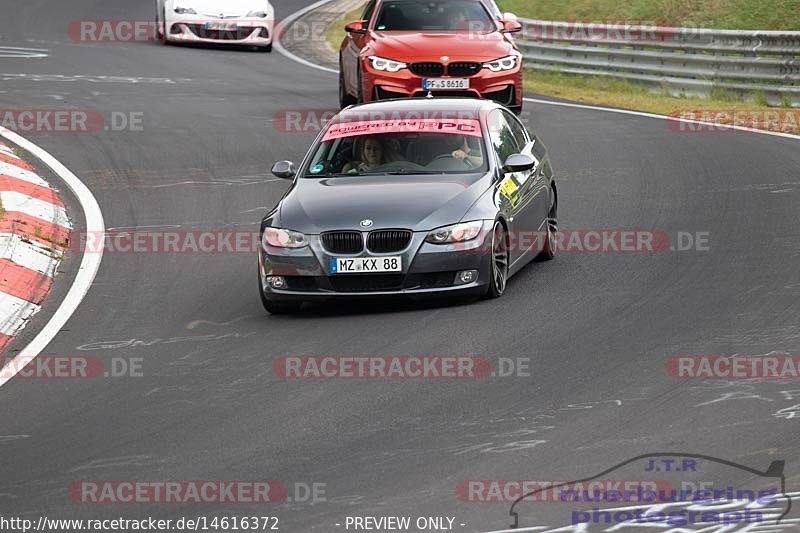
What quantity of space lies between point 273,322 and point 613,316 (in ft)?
7.87

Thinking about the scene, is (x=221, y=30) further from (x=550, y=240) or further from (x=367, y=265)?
(x=367, y=265)

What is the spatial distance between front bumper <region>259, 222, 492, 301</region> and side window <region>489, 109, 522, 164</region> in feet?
4.78

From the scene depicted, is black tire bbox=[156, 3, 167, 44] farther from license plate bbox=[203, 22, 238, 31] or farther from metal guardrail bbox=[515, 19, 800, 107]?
metal guardrail bbox=[515, 19, 800, 107]

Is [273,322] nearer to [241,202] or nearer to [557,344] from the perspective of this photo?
[557,344]

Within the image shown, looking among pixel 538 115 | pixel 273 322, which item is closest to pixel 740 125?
pixel 538 115

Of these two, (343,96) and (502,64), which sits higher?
(502,64)

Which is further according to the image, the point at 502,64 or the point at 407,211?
the point at 502,64

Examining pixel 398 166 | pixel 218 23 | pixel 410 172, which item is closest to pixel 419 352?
pixel 410 172

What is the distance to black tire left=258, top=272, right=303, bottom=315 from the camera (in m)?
11.5

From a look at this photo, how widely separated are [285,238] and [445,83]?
819 centimetres

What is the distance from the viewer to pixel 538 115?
21781mm

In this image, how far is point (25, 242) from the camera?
44.3 feet

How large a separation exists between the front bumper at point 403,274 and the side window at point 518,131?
2.16 meters

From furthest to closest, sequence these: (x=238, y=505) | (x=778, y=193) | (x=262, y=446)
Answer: (x=778, y=193), (x=262, y=446), (x=238, y=505)
